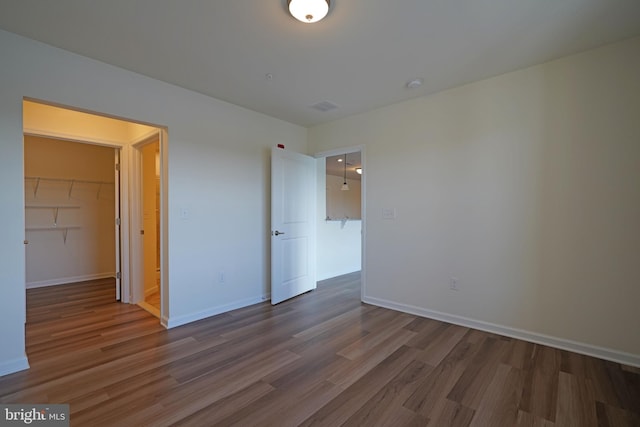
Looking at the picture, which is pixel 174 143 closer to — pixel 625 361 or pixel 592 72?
pixel 592 72

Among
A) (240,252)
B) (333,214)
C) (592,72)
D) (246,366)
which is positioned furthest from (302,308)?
(333,214)

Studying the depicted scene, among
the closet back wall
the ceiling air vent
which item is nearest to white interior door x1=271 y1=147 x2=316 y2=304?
the ceiling air vent

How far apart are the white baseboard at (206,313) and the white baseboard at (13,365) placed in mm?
1054

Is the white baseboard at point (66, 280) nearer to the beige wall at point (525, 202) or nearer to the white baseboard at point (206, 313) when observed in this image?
the white baseboard at point (206, 313)

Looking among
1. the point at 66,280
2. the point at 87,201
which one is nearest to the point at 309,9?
the point at 87,201

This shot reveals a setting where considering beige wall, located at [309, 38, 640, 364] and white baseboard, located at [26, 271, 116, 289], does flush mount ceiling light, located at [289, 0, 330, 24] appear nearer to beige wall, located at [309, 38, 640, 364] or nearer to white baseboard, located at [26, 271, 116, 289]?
beige wall, located at [309, 38, 640, 364]

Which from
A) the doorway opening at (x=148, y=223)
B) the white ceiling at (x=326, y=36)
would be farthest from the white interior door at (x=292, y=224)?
the doorway opening at (x=148, y=223)

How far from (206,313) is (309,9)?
313 cm

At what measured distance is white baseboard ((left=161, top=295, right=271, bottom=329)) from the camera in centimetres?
306

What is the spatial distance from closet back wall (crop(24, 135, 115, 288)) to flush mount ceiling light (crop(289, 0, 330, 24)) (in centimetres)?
509

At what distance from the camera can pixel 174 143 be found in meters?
3.07

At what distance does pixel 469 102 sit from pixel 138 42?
311cm

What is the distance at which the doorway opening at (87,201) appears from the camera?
3.28m

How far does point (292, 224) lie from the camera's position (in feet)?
13.5
